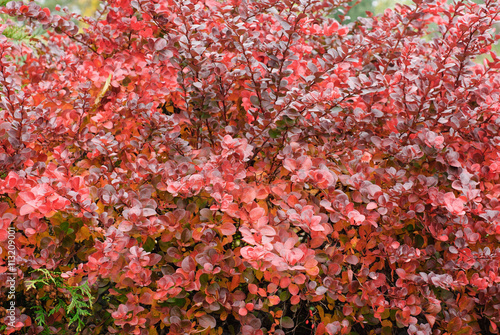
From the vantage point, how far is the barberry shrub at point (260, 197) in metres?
1.50

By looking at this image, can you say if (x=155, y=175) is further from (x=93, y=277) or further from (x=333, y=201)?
(x=333, y=201)

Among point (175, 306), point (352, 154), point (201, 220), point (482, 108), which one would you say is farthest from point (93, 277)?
point (482, 108)

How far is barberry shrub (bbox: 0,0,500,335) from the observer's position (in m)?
1.50

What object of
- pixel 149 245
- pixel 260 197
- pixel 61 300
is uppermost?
pixel 260 197

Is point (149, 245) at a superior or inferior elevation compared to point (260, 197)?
inferior

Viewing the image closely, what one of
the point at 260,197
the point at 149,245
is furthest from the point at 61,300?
the point at 260,197

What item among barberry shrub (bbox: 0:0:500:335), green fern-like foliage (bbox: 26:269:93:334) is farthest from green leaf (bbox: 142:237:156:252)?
A: green fern-like foliage (bbox: 26:269:93:334)

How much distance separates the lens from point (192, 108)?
1930mm

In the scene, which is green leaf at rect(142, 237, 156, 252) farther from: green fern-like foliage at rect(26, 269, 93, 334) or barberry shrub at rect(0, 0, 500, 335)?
green fern-like foliage at rect(26, 269, 93, 334)

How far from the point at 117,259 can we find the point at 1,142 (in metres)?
0.82

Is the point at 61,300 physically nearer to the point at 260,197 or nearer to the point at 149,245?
the point at 149,245

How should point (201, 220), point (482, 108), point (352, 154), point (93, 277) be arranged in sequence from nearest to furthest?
point (93, 277) < point (201, 220) < point (482, 108) < point (352, 154)

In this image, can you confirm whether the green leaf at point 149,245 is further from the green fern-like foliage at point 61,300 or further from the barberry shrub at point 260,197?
the green fern-like foliage at point 61,300

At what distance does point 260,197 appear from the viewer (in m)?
1.59
